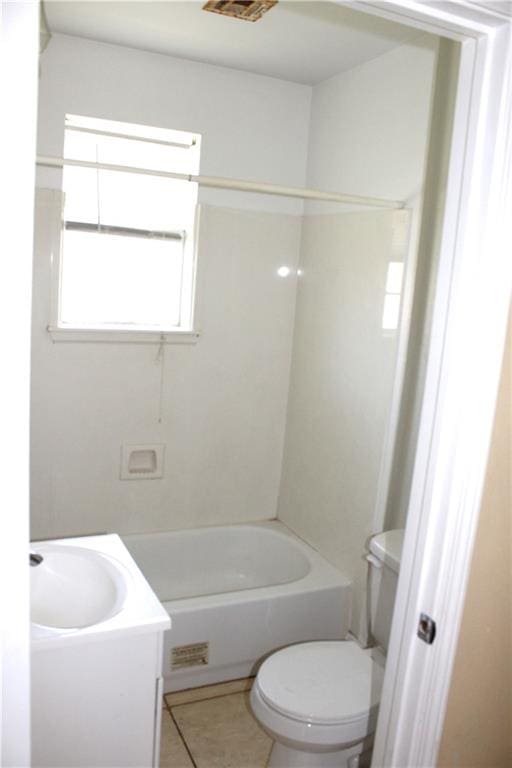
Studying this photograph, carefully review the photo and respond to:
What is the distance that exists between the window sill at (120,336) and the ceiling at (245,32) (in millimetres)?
1177

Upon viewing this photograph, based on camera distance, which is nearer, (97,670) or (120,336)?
(97,670)

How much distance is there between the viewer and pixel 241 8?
2.16 m

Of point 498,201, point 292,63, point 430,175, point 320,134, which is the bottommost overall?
point 498,201

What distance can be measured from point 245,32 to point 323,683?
2.27 meters

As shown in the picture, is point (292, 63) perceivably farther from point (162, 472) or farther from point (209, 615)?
point (209, 615)

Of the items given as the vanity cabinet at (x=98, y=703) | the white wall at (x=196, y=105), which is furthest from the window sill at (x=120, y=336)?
the vanity cabinet at (x=98, y=703)

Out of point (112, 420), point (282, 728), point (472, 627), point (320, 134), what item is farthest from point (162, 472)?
point (472, 627)

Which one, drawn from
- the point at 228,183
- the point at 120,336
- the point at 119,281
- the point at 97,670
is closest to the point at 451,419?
the point at 97,670

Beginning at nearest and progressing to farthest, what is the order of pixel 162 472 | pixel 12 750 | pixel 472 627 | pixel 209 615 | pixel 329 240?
pixel 12 750 → pixel 472 627 → pixel 209 615 → pixel 329 240 → pixel 162 472

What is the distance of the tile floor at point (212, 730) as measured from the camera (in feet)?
7.27

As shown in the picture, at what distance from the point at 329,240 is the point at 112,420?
1.28 metres

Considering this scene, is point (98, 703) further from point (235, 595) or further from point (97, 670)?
point (235, 595)

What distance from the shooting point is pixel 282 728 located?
188 cm

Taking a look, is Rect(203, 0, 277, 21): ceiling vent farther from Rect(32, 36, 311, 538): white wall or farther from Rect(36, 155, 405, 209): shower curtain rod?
Rect(32, 36, 311, 538): white wall
